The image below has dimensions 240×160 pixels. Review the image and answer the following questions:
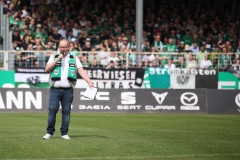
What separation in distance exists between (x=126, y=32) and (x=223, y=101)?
275 inches

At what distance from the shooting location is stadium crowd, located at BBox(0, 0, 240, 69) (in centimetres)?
2912

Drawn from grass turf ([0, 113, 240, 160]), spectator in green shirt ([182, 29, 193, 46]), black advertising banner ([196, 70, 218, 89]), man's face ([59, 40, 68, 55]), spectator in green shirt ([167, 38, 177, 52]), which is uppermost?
spectator in green shirt ([182, 29, 193, 46])

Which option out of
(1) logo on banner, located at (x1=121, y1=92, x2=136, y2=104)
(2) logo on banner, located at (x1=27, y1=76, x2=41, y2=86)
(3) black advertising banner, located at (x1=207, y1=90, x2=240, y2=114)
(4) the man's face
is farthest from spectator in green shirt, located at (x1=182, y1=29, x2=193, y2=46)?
(4) the man's face

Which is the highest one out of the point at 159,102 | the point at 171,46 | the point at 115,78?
the point at 171,46

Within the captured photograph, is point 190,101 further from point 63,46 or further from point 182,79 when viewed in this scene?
point 63,46

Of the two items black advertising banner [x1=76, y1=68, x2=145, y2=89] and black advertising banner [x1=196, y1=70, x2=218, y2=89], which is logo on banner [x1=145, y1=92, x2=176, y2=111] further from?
black advertising banner [x1=196, y1=70, x2=218, y2=89]

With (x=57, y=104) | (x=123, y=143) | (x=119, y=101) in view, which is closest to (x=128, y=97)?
(x=119, y=101)

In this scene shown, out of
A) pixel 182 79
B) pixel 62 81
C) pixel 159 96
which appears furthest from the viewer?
pixel 182 79

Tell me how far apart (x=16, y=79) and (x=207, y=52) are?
8.92 metres

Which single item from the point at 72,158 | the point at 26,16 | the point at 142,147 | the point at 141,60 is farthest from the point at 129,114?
the point at 72,158

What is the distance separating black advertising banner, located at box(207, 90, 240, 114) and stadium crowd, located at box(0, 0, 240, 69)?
1874mm

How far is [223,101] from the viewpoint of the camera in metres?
28.2

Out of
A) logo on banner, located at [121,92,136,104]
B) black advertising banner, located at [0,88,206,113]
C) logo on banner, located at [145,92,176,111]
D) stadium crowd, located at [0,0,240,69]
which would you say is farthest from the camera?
stadium crowd, located at [0,0,240,69]

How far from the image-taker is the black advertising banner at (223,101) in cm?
2814
